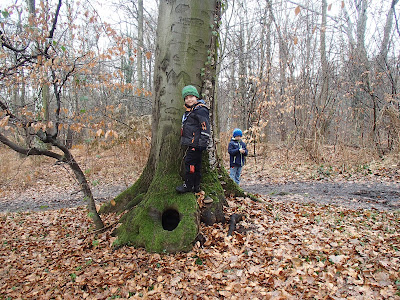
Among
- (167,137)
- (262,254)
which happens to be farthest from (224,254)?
(167,137)

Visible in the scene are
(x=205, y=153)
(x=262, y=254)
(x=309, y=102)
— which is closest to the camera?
(x=262, y=254)

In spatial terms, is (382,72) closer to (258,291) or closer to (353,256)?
(353,256)

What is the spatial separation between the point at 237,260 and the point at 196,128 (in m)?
1.93

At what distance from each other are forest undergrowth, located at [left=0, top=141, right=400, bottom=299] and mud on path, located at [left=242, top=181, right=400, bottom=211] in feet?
1.90

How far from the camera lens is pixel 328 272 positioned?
3.08 meters

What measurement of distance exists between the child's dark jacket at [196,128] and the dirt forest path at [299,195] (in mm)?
2584

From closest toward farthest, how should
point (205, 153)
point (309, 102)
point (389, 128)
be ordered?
point (205, 153)
point (389, 128)
point (309, 102)

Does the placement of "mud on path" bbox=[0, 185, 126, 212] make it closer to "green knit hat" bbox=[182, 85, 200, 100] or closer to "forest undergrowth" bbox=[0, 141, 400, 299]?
"forest undergrowth" bbox=[0, 141, 400, 299]

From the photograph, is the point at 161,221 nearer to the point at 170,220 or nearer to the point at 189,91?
the point at 170,220

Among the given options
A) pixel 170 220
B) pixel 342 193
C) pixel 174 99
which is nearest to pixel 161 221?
pixel 170 220

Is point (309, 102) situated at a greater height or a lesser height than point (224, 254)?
greater

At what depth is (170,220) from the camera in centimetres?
428

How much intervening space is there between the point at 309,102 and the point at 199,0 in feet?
26.1

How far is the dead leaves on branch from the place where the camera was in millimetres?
2947
